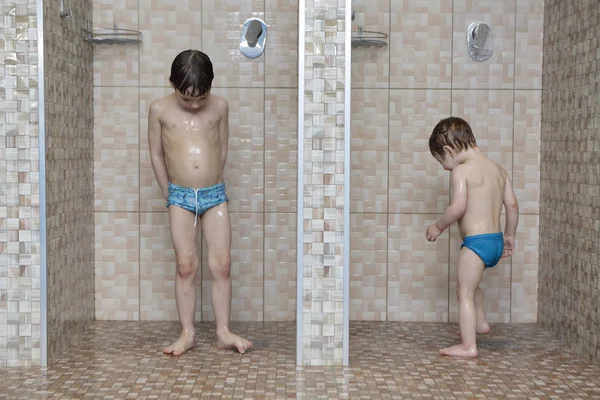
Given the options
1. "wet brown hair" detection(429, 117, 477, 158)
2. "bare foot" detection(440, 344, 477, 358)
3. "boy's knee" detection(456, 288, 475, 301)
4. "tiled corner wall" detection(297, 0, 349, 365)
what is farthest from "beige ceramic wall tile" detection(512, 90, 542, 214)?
"tiled corner wall" detection(297, 0, 349, 365)

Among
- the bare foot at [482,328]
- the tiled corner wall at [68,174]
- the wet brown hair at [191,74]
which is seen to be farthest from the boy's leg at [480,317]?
the tiled corner wall at [68,174]

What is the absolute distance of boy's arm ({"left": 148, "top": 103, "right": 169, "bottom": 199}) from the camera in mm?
4438

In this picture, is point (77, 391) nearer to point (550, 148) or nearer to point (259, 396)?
point (259, 396)

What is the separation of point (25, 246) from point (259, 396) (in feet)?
4.78

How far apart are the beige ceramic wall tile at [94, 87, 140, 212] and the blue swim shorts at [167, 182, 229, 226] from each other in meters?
0.83

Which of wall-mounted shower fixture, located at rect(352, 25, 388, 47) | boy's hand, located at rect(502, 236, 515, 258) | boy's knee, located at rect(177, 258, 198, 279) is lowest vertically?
boy's knee, located at rect(177, 258, 198, 279)

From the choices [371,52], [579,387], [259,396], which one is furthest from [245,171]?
[579,387]

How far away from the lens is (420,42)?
5215 millimetres

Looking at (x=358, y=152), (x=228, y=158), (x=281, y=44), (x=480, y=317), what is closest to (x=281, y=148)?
(x=228, y=158)

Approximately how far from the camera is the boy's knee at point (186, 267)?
448 centimetres

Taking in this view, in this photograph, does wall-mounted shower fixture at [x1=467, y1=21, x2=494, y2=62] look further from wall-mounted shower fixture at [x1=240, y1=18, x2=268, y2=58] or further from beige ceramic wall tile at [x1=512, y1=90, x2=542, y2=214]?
wall-mounted shower fixture at [x1=240, y1=18, x2=268, y2=58]

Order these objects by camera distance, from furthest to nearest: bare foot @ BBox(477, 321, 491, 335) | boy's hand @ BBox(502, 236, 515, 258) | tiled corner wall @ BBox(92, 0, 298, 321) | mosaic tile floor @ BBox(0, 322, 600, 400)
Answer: tiled corner wall @ BBox(92, 0, 298, 321) < bare foot @ BBox(477, 321, 491, 335) < boy's hand @ BBox(502, 236, 515, 258) < mosaic tile floor @ BBox(0, 322, 600, 400)

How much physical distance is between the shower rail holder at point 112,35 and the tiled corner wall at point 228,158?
47 millimetres

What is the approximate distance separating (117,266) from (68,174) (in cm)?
86
